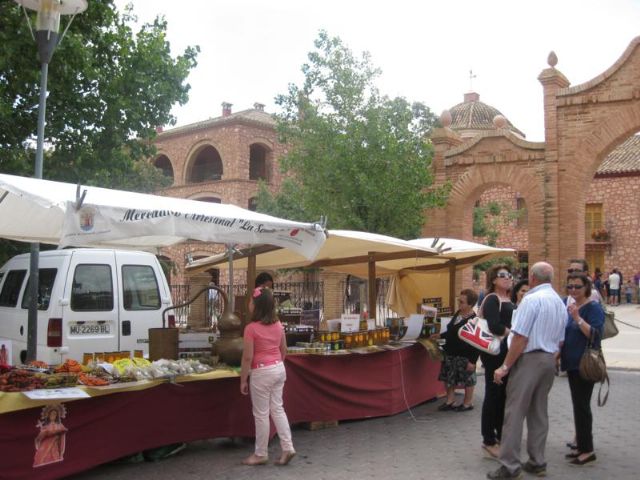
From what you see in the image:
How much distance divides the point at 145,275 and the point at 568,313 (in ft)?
17.6

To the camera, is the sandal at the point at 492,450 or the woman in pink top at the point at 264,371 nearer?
the woman in pink top at the point at 264,371

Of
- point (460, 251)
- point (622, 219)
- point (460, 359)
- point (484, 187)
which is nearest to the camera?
point (460, 359)

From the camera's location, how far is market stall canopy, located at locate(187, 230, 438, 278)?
8.33 m

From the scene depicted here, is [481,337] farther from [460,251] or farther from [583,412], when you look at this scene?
[460,251]

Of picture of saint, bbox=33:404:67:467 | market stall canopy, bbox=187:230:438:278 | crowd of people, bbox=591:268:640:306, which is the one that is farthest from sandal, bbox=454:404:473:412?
crowd of people, bbox=591:268:640:306

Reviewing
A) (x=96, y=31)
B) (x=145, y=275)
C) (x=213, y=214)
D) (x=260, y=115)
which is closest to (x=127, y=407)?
(x=213, y=214)

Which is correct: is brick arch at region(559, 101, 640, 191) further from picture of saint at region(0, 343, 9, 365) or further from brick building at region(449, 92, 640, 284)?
brick building at region(449, 92, 640, 284)

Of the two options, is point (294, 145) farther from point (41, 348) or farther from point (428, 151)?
point (41, 348)

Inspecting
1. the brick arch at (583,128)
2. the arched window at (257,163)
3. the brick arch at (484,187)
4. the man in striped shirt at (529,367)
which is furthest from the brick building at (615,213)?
the man in striped shirt at (529,367)

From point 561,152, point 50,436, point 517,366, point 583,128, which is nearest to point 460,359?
point 517,366

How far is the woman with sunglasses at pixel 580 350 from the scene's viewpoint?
619cm

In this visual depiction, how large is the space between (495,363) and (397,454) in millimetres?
1300

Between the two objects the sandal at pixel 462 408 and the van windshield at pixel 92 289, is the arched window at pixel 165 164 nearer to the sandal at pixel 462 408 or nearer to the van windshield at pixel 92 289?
the van windshield at pixel 92 289

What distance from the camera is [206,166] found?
42562 mm
